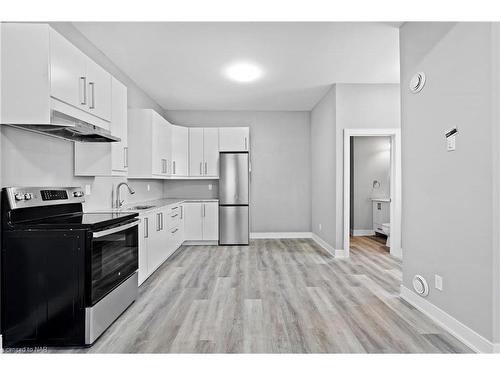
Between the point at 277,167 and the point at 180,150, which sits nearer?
the point at 180,150

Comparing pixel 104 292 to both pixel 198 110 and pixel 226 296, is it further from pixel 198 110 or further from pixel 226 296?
pixel 198 110

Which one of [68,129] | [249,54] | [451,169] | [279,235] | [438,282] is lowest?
[279,235]

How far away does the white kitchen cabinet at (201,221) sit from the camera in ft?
19.6

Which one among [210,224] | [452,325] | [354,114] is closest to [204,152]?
[210,224]

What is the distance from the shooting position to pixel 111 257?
253cm

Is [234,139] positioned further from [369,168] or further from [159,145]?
[369,168]

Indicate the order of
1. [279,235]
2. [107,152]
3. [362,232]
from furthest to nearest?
[362,232]
[279,235]
[107,152]

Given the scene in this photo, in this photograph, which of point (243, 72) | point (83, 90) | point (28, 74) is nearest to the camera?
point (28, 74)

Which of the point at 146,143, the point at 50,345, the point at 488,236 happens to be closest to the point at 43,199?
the point at 50,345

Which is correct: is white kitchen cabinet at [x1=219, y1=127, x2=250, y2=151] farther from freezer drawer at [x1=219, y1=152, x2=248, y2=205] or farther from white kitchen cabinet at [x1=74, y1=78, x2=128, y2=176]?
white kitchen cabinet at [x1=74, y1=78, x2=128, y2=176]

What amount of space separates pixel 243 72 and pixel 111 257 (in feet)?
10.1

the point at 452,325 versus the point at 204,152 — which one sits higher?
the point at 204,152

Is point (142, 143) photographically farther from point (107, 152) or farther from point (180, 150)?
point (107, 152)

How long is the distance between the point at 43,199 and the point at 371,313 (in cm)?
292
